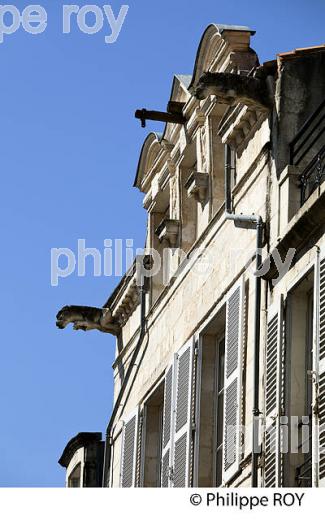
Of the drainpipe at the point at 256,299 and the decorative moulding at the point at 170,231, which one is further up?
the decorative moulding at the point at 170,231

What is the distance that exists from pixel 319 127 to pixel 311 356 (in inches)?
90.8

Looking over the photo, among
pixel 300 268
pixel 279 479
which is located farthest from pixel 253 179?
pixel 279 479

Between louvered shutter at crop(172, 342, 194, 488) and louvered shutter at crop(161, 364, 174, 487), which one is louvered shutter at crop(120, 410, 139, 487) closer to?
louvered shutter at crop(161, 364, 174, 487)

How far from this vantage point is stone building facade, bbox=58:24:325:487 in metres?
19.7

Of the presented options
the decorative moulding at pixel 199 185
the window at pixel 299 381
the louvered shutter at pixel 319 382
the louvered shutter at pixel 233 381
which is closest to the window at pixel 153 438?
the decorative moulding at pixel 199 185

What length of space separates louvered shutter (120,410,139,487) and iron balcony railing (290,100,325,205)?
16.2 feet

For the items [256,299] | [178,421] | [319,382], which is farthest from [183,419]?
[319,382]

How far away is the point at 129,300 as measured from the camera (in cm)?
2639

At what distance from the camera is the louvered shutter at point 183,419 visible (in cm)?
2230

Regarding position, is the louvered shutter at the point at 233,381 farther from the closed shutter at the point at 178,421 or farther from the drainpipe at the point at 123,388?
the drainpipe at the point at 123,388

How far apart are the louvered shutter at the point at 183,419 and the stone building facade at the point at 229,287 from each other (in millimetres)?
24

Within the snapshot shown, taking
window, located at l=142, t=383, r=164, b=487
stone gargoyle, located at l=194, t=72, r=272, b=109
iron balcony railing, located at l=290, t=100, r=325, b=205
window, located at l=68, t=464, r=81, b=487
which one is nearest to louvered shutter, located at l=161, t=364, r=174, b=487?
window, located at l=142, t=383, r=164, b=487

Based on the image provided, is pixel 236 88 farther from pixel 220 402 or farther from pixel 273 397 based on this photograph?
pixel 273 397

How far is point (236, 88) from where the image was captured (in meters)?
21.4
